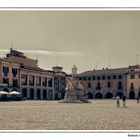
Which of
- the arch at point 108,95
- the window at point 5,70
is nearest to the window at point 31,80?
the window at point 5,70

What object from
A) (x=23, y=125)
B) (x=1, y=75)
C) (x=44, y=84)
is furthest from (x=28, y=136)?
(x=44, y=84)

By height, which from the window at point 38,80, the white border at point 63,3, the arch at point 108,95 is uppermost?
the white border at point 63,3

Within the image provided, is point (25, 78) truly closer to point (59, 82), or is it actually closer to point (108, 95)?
point (59, 82)

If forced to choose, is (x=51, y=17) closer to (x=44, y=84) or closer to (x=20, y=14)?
(x=20, y=14)

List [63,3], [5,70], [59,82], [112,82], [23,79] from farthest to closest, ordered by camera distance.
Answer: [59,82]
[112,82]
[23,79]
[5,70]
[63,3]

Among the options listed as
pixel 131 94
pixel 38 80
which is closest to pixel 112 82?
pixel 131 94

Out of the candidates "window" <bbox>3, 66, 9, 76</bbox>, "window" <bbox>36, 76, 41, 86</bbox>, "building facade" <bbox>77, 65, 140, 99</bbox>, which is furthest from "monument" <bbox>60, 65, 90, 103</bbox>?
"building facade" <bbox>77, 65, 140, 99</bbox>

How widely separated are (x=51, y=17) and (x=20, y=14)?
1.44m

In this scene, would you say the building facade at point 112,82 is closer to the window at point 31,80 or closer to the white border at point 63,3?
the window at point 31,80

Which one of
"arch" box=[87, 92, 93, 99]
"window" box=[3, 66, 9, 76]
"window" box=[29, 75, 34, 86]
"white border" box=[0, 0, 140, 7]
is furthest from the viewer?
"arch" box=[87, 92, 93, 99]

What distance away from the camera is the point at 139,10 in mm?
13836

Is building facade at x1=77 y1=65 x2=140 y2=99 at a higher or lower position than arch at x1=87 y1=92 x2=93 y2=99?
higher

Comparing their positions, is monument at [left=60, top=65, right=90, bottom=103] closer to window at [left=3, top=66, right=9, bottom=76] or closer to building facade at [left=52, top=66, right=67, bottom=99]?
window at [left=3, top=66, right=9, bottom=76]

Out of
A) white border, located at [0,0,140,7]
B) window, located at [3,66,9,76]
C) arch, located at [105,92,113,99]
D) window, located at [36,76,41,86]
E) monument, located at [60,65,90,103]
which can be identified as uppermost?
A: white border, located at [0,0,140,7]
